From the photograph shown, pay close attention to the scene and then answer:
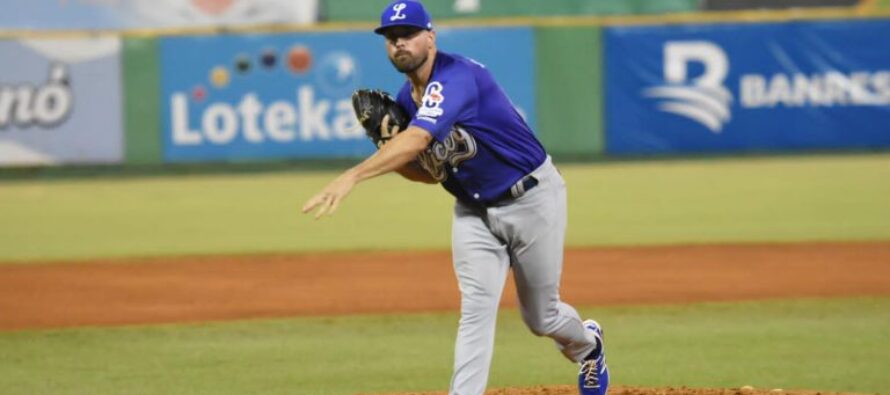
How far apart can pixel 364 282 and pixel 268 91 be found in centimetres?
794

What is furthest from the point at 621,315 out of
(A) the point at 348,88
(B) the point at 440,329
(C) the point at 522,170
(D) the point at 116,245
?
(A) the point at 348,88

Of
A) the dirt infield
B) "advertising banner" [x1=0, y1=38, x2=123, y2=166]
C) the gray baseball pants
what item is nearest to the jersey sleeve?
the gray baseball pants

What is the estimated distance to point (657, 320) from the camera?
9.23 meters

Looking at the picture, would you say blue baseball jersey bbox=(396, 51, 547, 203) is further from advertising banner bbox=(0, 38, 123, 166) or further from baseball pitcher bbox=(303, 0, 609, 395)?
advertising banner bbox=(0, 38, 123, 166)

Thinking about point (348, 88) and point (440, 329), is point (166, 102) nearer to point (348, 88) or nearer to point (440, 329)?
point (348, 88)

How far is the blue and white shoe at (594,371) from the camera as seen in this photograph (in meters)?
6.29

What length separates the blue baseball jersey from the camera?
5.48m

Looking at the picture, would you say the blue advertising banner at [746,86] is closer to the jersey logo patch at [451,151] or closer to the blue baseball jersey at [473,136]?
the blue baseball jersey at [473,136]

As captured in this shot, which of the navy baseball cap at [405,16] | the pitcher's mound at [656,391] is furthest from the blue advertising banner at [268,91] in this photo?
the navy baseball cap at [405,16]

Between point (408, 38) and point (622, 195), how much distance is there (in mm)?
10711

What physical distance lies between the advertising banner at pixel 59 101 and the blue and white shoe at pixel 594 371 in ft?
42.0

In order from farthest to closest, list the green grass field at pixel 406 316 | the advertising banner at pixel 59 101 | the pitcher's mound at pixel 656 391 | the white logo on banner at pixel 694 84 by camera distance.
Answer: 1. the white logo on banner at pixel 694 84
2. the advertising banner at pixel 59 101
3. the green grass field at pixel 406 316
4. the pitcher's mound at pixel 656 391

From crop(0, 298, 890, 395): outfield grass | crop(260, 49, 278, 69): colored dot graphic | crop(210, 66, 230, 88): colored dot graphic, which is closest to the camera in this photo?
crop(0, 298, 890, 395): outfield grass

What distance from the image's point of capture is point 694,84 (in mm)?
19109
